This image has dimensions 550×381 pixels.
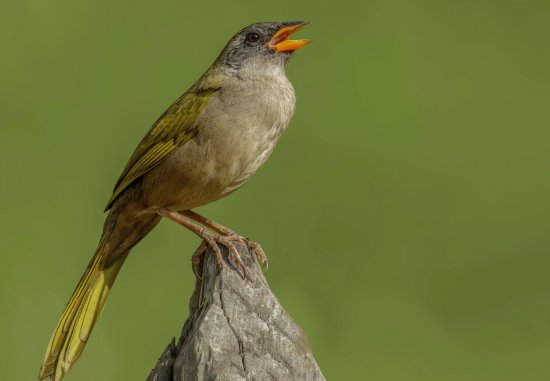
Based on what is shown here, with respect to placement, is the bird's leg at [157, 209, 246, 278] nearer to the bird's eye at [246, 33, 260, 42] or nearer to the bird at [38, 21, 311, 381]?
the bird at [38, 21, 311, 381]

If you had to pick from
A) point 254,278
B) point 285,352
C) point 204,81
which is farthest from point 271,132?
point 285,352

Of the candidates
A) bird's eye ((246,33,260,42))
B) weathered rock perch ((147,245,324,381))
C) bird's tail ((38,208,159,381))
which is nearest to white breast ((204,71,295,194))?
bird's eye ((246,33,260,42))

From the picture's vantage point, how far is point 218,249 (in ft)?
11.2

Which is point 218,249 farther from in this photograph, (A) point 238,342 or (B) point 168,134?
(B) point 168,134

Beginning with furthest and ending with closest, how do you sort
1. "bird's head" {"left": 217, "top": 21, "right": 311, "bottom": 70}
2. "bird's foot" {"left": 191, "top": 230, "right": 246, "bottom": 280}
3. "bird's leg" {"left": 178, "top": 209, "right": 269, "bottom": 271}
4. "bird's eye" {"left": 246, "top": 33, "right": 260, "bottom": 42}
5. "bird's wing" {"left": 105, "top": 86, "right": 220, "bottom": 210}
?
1. "bird's eye" {"left": 246, "top": 33, "right": 260, "bottom": 42}
2. "bird's head" {"left": 217, "top": 21, "right": 311, "bottom": 70}
3. "bird's wing" {"left": 105, "top": 86, "right": 220, "bottom": 210}
4. "bird's leg" {"left": 178, "top": 209, "right": 269, "bottom": 271}
5. "bird's foot" {"left": 191, "top": 230, "right": 246, "bottom": 280}

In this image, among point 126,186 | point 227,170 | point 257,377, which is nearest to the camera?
point 257,377

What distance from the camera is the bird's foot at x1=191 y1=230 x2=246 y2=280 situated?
3320 millimetres

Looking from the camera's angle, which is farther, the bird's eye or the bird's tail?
the bird's eye

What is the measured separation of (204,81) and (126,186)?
2.09 feet

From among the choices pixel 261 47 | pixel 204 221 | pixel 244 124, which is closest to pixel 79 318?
pixel 204 221

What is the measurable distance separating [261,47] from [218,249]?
58.7 inches

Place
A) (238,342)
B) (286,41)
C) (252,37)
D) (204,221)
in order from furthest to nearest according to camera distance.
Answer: (252,37)
(286,41)
(204,221)
(238,342)

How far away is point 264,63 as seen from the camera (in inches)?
176

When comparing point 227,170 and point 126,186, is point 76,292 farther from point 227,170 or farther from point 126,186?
point 227,170
